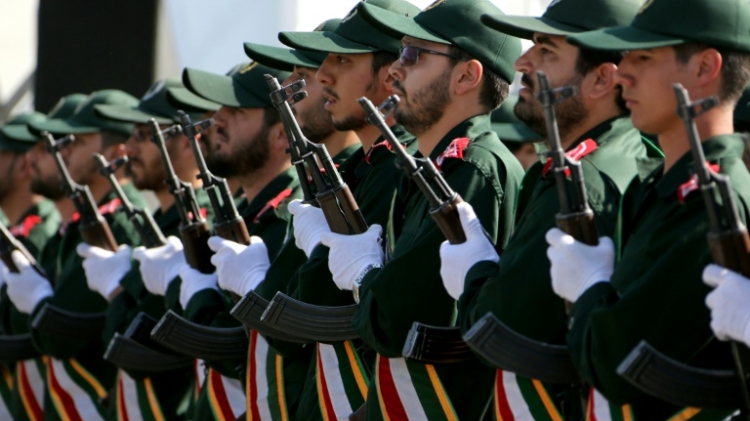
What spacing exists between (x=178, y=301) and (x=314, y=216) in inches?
57.5

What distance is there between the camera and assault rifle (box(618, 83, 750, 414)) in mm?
3883

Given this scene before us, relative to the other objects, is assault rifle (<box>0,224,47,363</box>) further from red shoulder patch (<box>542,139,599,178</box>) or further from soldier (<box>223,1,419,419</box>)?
red shoulder patch (<box>542,139,599,178</box>)

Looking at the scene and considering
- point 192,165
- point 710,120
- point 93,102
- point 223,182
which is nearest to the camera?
point 710,120

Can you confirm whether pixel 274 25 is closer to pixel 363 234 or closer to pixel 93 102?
pixel 93 102

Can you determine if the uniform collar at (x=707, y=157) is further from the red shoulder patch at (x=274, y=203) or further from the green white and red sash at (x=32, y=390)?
the green white and red sash at (x=32, y=390)

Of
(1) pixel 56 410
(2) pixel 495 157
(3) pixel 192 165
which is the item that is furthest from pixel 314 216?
(1) pixel 56 410

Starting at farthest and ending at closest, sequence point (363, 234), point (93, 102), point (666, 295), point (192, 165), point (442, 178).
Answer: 1. point (93, 102)
2. point (192, 165)
3. point (363, 234)
4. point (442, 178)
5. point (666, 295)

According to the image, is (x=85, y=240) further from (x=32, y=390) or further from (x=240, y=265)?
(x=240, y=265)

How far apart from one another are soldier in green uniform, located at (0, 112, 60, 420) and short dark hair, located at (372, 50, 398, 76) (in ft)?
11.7

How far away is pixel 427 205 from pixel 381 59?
1161mm

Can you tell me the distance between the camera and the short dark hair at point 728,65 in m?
4.44

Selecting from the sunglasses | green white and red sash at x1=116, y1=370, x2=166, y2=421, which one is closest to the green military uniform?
the sunglasses

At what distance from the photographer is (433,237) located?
206 inches

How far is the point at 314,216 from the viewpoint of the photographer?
6016 millimetres
